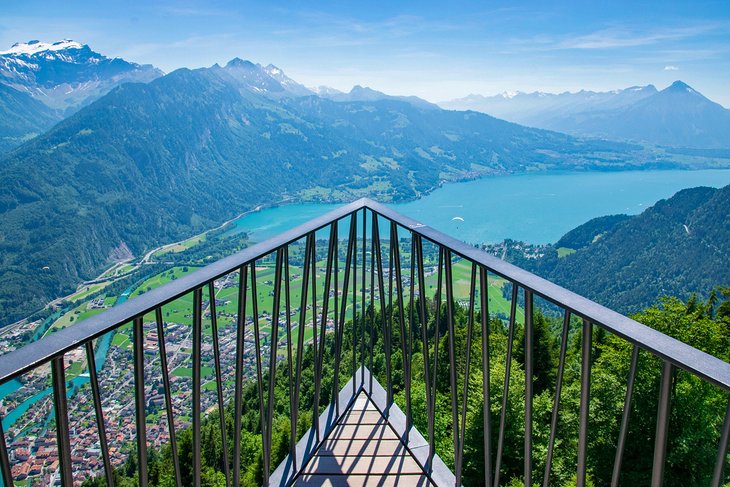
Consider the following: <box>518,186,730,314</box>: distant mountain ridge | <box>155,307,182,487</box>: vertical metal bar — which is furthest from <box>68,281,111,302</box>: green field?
<box>155,307,182,487</box>: vertical metal bar

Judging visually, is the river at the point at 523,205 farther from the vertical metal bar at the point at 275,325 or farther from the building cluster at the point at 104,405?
the vertical metal bar at the point at 275,325

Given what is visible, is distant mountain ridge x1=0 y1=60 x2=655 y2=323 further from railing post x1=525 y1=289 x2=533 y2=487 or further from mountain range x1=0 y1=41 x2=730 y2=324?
railing post x1=525 y1=289 x2=533 y2=487

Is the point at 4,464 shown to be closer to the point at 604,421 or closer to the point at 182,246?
the point at 604,421

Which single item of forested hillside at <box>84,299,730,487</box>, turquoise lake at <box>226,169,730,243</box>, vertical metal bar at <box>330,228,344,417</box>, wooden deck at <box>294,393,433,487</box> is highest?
vertical metal bar at <box>330,228,344,417</box>

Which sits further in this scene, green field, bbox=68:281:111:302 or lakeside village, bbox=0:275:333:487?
green field, bbox=68:281:111:302

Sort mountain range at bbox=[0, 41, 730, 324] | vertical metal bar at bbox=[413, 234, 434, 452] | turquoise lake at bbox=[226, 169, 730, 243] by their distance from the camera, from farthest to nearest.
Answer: mountain range at bbox=[0, 41, 730, 324] → turquoise lake at bbox=[226, 169, 730, 243] → vertical metal bar at bbox=[413, 234, 434, 452]

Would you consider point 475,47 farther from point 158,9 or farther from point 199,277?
point 199,277

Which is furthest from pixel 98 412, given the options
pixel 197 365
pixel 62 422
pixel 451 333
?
pixel 451 333
